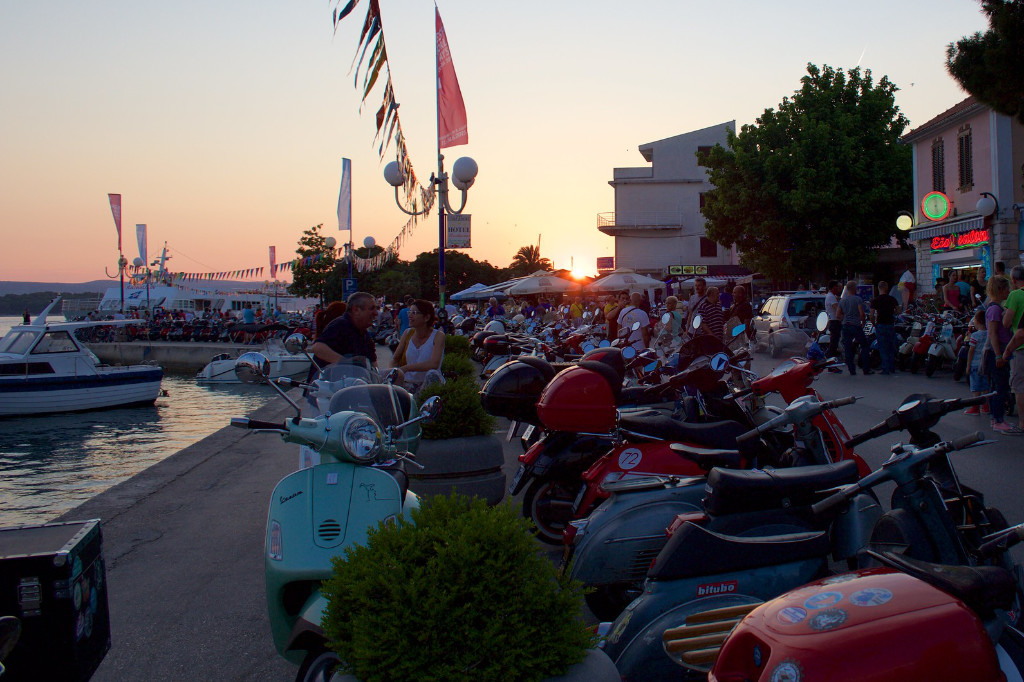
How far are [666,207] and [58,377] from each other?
45.1 metres

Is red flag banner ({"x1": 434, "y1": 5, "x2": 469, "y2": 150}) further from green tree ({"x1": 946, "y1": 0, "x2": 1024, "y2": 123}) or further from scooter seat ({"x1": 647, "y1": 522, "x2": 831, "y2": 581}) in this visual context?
scooter seat ({"x1": 647, "y1": 522, "x2": 831, "y2": 581})

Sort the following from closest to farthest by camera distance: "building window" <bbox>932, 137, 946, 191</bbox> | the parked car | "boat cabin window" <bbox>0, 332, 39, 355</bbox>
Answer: the parked car
"boat cabin window" <bbox>0, 332, 39, 355</bbox>
"building window" <bbox>932, 137, 946, 191</bbox>

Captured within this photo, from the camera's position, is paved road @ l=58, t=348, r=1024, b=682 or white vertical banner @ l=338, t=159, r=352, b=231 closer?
paved road @ l=58, t=348, r=1024, b=682

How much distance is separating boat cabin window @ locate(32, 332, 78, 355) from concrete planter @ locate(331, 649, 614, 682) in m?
21.6

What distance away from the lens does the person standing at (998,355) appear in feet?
28.3

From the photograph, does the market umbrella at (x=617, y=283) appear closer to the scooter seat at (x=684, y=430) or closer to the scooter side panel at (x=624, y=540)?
the scooter seat at (x=684, y=430)

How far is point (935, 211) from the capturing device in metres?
25.8

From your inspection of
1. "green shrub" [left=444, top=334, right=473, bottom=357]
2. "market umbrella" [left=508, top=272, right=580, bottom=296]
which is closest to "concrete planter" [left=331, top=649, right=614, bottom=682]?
"green shrub" [left=444, top=334, right=473, bottom=357]

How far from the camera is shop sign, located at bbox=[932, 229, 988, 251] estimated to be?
2353cm

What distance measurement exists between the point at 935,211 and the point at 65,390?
1002 inches

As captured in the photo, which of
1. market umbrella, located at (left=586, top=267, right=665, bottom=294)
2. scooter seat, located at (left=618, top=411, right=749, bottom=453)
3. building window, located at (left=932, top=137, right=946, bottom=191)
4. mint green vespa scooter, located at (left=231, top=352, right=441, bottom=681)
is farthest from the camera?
market umbrella, located at (left=586, top=267, right=665, bottom=294)

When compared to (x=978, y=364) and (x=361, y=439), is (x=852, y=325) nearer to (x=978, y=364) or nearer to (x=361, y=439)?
(x=978, y=364)

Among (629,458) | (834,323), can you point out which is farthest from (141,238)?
(629,458)

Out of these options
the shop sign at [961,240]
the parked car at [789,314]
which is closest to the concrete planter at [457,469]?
the parked car at [789,314]
